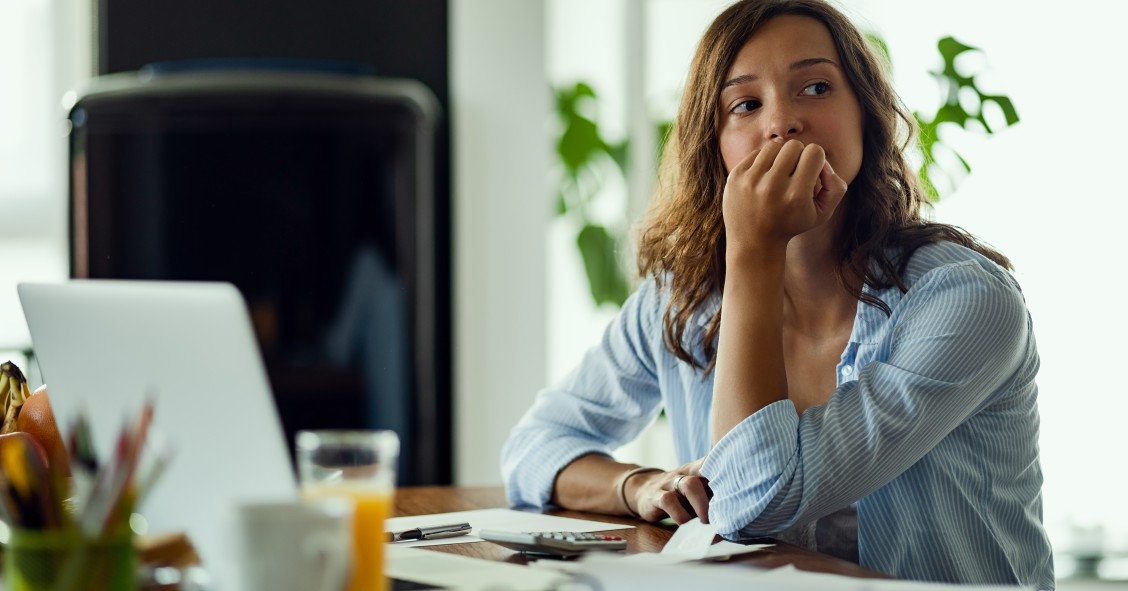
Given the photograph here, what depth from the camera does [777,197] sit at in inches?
52.0

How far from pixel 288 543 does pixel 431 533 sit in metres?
0.56

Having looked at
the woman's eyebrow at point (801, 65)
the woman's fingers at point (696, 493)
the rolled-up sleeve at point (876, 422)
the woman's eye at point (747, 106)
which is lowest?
the woman's fingers at point (696, 493)

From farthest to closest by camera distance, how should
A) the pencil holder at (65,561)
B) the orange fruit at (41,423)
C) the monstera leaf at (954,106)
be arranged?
the monstera leaf at (954,106), the orange fruit at (41,423), the pencil holder at (65,561)

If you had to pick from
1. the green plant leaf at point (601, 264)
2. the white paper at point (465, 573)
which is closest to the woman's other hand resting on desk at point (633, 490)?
the white paper at point (465, 573)

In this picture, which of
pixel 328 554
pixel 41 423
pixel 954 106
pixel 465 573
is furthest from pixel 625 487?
pixel 954 106

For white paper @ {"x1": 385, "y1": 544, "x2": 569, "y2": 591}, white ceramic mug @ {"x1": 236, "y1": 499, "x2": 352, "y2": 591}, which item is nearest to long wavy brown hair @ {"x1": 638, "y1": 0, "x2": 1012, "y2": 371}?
white paper @ {"x1": 385, "y1": 544, "x2": 569, "y2": 591}

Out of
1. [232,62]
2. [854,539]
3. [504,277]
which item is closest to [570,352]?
[504,277]

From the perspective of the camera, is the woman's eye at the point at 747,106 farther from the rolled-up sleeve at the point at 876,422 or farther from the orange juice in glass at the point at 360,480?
the orange juice in glass at the point at 360,480

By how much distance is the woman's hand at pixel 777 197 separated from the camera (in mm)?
1316

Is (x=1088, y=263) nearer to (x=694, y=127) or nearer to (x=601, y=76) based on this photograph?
(x=601, y=76)

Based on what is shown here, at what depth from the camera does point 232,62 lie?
284 centimetres

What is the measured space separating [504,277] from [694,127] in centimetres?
149

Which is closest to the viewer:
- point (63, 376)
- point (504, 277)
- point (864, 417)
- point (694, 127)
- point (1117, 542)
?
point (63, 376)

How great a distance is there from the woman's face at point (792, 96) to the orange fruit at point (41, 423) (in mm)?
877
